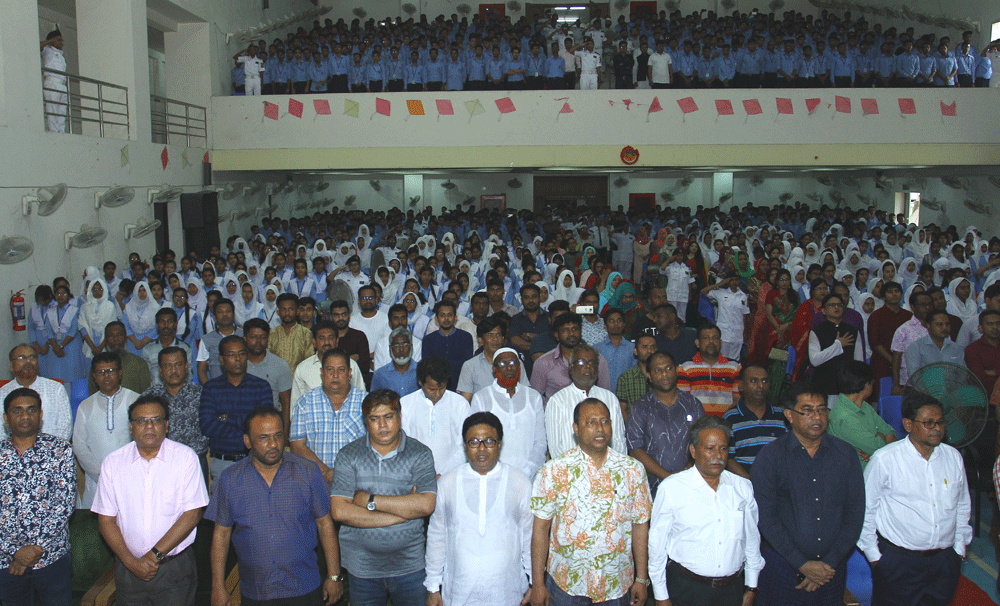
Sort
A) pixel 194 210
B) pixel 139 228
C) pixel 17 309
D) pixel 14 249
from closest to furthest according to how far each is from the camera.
Result: pixel 14 249 → pixel 17 309 → pixel 139 228 → pixel 194 210

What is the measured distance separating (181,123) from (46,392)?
11218mm

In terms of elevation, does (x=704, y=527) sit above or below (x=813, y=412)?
below

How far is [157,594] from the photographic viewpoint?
332 cm

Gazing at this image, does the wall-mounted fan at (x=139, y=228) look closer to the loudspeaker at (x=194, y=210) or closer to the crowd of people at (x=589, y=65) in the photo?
the loudspeaker at (x=194, y=210)

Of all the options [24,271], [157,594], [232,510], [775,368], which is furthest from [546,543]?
[24,271]

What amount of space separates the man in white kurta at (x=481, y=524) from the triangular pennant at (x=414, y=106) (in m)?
11.8

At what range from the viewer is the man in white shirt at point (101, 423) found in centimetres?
416

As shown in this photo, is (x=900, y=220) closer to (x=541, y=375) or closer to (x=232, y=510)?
(x=541, y=375)

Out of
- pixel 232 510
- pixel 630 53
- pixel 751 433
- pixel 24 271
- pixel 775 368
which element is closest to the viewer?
pixel 232 510

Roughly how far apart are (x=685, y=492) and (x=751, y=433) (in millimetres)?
902

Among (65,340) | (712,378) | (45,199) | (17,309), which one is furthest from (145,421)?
(45,199)

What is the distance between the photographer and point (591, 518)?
3.15 meters

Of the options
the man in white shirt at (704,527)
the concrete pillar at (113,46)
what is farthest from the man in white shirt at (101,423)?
the concrete pillar at (113,46)

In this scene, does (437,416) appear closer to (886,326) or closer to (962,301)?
(886,326)
